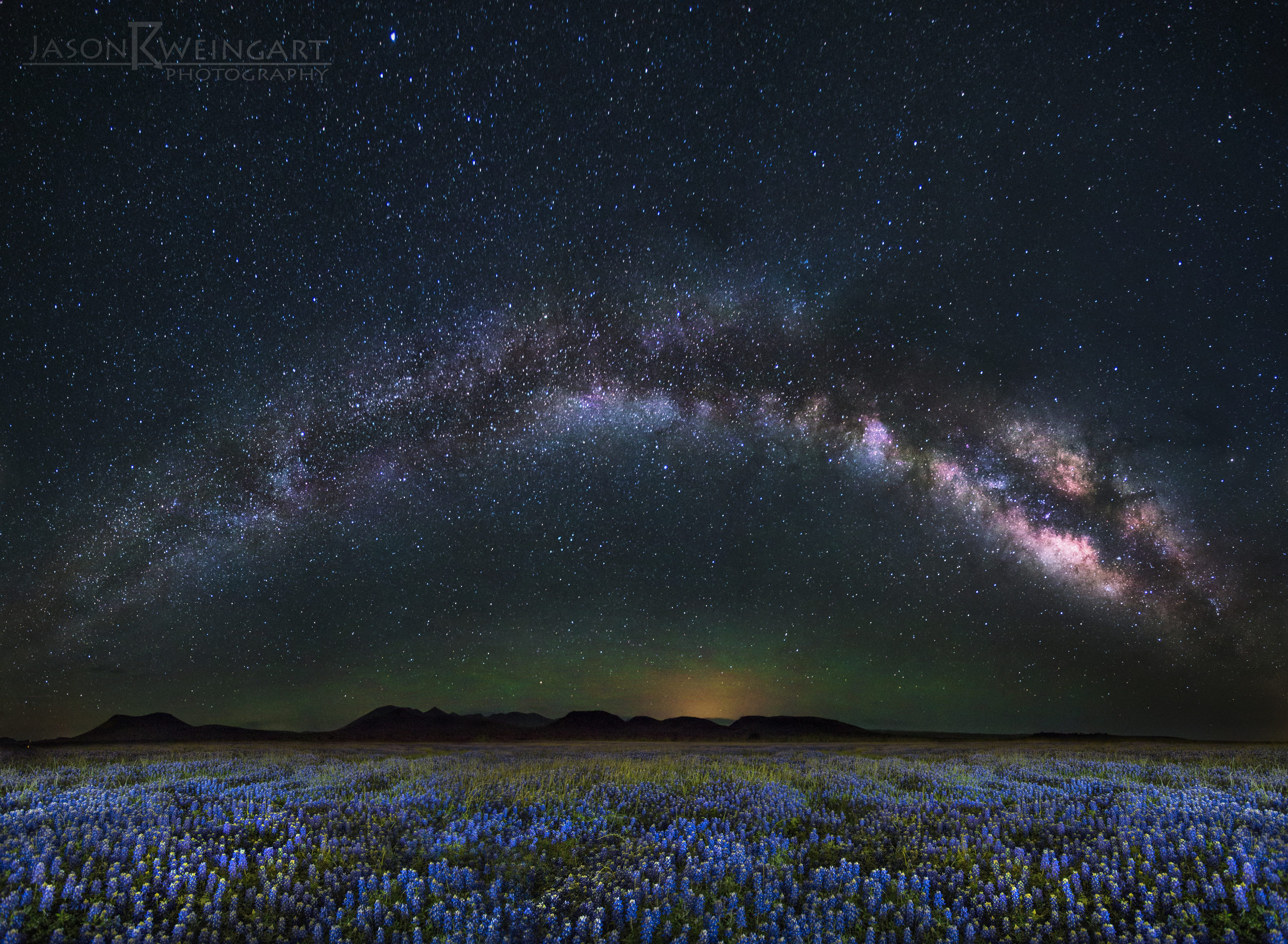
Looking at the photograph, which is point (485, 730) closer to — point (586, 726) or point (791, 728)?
point (586, 726)

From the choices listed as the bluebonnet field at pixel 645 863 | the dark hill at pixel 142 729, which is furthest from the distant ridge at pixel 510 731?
the bluebonnet field at pixel 645 863

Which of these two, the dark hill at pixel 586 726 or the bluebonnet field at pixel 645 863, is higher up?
the bluebonnet field at pixel 645 863

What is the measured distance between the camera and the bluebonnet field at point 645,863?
644cm

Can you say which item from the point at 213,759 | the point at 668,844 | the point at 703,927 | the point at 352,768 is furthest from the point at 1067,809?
the point at 213,759

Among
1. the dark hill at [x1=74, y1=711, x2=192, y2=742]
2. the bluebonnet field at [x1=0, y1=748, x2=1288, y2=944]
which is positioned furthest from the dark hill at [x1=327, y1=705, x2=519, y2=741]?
the bluebonnet field at [x1=0, y1=748, x2=1288, y2=944]

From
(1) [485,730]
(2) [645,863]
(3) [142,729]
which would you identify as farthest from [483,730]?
(2) [645,863]

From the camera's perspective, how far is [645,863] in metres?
7.86

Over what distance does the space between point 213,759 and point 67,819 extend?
48.8ft

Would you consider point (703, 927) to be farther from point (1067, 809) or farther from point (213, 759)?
point (213, 759)

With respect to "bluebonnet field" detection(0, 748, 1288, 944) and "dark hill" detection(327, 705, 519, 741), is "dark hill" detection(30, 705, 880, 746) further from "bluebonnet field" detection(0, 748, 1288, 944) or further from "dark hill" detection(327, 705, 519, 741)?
"bluebonnet field" detection(0, 748, 1288, 944)

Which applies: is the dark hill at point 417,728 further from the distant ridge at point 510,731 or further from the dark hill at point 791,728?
the dark hill at point 791,728

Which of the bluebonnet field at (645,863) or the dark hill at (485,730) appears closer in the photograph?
the bluebonnet field at (645,863)

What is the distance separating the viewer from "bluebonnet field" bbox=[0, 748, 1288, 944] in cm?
644

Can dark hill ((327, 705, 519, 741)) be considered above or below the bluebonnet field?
below
